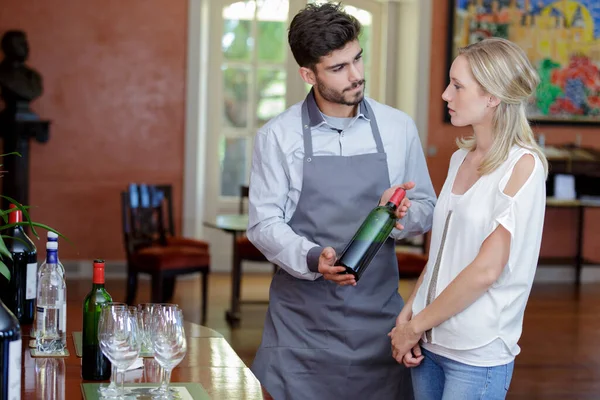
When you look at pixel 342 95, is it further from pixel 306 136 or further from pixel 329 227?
pixel 329 227

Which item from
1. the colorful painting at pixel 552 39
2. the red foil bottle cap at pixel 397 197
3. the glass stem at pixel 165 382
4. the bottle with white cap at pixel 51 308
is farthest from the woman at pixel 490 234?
the colorful painting at pixel 552 39

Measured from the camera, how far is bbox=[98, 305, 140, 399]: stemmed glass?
185 cm

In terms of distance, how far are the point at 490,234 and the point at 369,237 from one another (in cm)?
37

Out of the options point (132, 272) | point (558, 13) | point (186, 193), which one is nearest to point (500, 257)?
point (132, 272)

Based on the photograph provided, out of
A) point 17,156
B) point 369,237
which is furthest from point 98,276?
point 17,156

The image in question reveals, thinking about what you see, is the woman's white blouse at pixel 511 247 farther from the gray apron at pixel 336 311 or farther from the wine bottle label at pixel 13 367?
the wine bottle label at pixel 13 367

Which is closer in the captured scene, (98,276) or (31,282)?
(98,276)

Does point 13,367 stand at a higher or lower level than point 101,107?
lower

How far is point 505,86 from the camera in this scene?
2.24 meters

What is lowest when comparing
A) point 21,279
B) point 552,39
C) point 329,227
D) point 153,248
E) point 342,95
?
point 153,248

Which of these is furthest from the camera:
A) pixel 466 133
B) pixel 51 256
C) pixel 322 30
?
pixel 466 133

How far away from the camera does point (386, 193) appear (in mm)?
2578

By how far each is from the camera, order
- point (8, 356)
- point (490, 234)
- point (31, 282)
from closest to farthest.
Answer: point (8, 356) < point (490, 234) < point (31, 282)

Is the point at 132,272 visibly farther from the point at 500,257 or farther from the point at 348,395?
the point at 500,257
